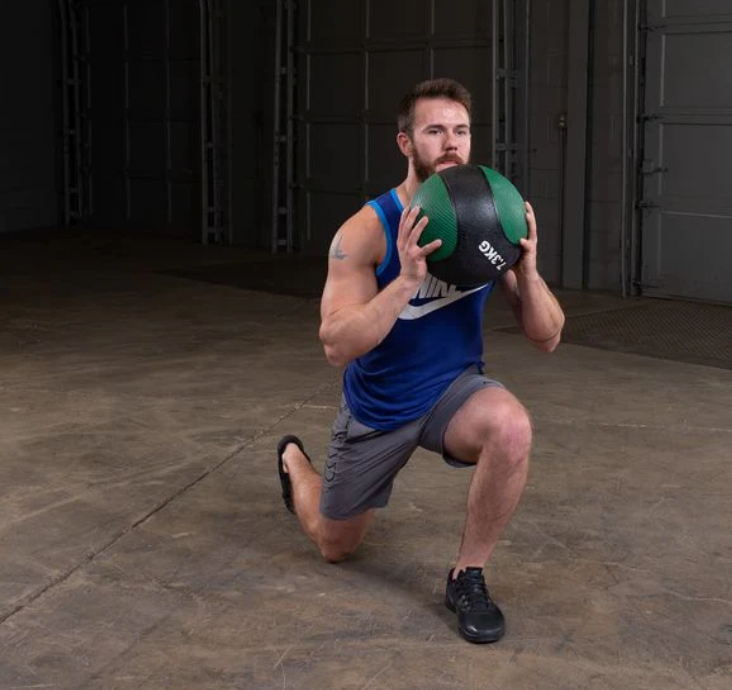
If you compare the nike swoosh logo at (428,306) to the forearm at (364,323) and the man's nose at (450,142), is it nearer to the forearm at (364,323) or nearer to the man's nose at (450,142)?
the forearm at (364,323)

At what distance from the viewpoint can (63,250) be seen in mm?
11383

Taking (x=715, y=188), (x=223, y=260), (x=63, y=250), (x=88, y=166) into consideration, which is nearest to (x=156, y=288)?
(x=223, y=260)

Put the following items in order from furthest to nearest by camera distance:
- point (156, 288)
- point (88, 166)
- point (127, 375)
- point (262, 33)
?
point (88, 166) < point (262, 33) < point (156, 288) < point (127, 375)

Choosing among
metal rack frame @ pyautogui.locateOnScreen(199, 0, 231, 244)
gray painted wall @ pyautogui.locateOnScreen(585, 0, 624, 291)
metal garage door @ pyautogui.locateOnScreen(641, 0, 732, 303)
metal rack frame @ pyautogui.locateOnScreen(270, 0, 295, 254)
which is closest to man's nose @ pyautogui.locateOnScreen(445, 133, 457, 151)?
metal garage door @ pyautogui.locateOnScreen(641, 0, 732, 303)

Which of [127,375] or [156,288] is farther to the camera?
[156,288]

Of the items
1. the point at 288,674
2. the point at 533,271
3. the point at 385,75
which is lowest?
the point at 288,674

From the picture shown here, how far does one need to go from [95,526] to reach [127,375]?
7.37 feet

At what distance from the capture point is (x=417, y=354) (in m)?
3.34

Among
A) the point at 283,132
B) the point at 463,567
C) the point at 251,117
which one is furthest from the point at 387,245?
the point at 251,117

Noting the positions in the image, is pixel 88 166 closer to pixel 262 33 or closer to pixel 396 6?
pixel 262 33

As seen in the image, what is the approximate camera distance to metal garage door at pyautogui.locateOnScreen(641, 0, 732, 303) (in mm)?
8148

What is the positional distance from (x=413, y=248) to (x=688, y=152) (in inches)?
229

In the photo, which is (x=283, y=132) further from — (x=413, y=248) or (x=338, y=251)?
(x=413, y=248)

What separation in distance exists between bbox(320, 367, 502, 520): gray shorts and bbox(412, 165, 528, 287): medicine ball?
14.3 inches
